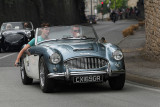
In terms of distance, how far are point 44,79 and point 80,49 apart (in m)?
0.89

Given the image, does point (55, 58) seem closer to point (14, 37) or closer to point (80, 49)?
point (80, 49)

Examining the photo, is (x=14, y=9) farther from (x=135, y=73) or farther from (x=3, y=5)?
(x=135, y=73)

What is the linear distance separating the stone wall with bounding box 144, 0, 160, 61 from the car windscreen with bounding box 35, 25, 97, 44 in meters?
5.11

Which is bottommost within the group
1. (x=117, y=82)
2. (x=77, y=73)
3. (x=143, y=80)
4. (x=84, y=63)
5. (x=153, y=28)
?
(x=143, y=80)

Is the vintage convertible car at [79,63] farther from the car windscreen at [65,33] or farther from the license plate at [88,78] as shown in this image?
the car windscreen at [65,33]

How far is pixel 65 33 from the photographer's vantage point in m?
12.0

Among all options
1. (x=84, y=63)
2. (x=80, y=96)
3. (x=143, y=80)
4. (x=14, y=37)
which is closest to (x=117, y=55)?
(x=84, y=63)

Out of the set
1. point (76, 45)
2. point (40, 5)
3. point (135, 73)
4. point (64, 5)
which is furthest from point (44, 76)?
point (64, 5)

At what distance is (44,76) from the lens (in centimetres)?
1052

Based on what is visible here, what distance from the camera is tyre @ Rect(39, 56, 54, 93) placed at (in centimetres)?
1041

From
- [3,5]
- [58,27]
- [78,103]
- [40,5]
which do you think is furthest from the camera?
[40,5]

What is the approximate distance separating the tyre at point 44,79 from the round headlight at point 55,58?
0.69 ft

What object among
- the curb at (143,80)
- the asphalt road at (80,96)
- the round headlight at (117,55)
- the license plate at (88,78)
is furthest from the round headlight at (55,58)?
the curb at (143,80)

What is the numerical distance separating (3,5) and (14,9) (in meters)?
3.22
